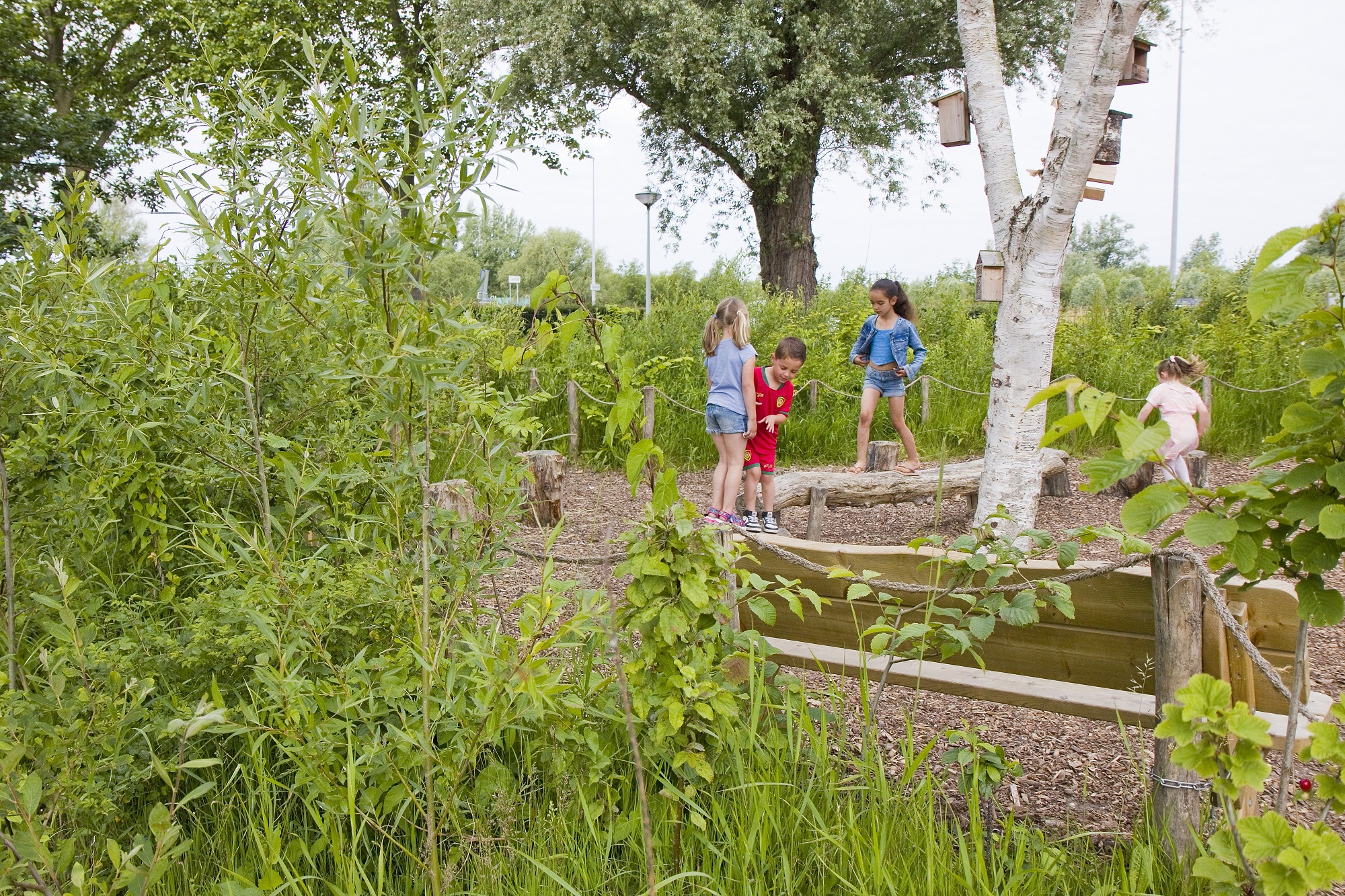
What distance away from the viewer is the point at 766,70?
13.7 m

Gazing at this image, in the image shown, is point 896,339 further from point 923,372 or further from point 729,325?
point 923,372

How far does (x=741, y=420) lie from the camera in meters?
5.93

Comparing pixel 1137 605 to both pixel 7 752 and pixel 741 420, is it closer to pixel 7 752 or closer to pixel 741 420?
pixel 7 752

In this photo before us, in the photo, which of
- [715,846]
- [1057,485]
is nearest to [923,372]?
[1057,485]

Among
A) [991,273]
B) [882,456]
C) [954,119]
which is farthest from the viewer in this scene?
[882,456]

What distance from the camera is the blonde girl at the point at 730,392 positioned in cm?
588

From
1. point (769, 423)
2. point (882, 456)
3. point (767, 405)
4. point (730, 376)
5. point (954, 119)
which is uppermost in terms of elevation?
point (954, 119)

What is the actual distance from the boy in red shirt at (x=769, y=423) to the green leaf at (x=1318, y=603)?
4.52m

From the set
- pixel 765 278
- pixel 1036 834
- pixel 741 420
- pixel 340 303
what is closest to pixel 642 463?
pixel 340 303

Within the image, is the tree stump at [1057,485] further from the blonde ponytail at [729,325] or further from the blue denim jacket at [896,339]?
the blonde ponytail at [729,325]

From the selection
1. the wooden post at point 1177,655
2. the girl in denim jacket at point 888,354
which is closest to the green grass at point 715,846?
the wooden post at point 1177,655

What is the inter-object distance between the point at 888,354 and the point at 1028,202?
2700mm

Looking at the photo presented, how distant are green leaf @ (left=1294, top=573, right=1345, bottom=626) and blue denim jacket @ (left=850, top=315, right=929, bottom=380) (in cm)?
570

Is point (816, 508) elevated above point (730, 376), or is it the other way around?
point (730, 376)
